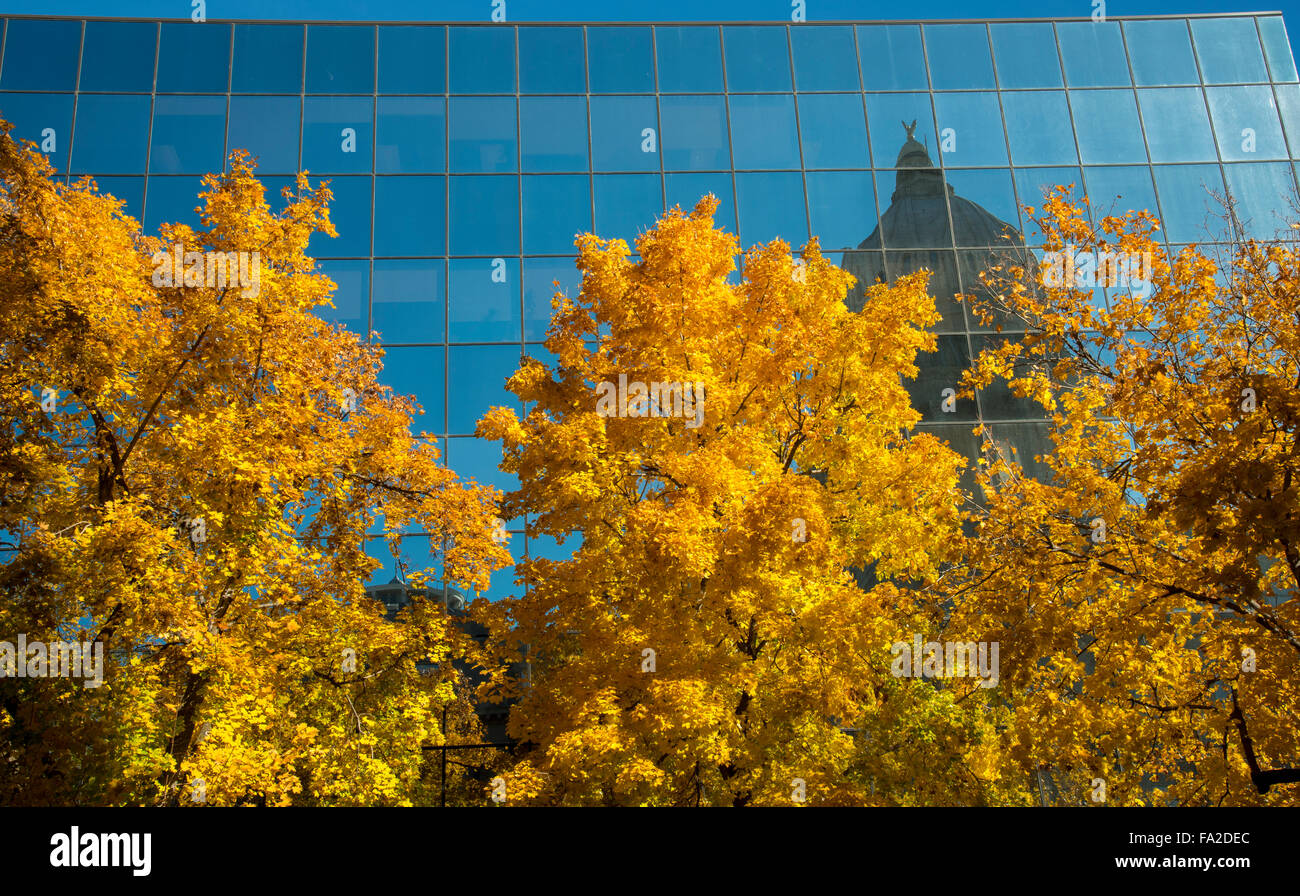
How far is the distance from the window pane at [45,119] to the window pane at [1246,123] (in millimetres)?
31548

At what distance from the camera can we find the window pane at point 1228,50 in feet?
95.8

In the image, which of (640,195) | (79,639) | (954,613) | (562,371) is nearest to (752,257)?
(562,371)

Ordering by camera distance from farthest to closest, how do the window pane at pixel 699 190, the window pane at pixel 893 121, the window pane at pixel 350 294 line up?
the window pane at pixel 893 121 → the window pane at pixel 699 190 → the window pane at pixel 350 294

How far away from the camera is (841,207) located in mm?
27672

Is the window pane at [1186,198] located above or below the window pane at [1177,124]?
below

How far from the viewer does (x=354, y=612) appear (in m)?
14.2

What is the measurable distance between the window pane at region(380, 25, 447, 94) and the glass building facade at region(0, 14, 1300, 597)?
0.06 metres

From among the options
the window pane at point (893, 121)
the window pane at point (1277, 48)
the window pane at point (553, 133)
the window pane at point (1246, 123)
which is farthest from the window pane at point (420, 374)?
the window pane at point (1277, 48)

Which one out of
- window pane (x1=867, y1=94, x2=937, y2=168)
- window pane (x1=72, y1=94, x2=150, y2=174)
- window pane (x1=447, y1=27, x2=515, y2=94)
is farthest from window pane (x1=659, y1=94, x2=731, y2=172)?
window pane (x1=72, y1=94, x2=150, y2=174)

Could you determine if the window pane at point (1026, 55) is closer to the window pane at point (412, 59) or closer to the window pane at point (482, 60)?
the window pane at point (482, 60)

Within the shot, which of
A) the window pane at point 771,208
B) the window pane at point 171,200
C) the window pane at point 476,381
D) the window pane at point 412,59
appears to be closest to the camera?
the window pane at point 476,381

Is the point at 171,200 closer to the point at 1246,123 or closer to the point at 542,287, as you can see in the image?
the point at 542,287

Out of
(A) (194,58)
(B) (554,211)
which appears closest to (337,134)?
(A) (194,58)

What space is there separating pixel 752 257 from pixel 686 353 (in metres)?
1.94
